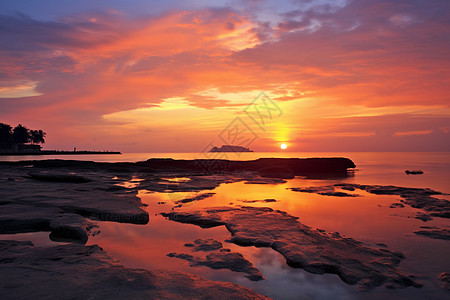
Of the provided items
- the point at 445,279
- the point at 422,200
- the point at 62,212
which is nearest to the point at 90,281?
the point at 62,212

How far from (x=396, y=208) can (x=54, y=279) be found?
1319cm

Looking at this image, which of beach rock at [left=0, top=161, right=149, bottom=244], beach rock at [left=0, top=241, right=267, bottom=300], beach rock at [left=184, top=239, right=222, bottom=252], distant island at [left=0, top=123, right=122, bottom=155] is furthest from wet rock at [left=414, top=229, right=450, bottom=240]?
distant island at [left=0, top=123, right=122, bottom=155]

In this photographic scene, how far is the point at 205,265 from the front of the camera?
5.61 meters

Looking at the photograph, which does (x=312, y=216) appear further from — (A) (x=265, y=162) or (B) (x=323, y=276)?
(A) (x=265, y=162)

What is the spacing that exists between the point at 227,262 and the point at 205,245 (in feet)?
4.11

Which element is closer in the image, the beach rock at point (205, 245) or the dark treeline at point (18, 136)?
the beach rock at point (205, 245)

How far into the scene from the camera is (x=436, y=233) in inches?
319

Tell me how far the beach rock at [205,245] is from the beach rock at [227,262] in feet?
1.50

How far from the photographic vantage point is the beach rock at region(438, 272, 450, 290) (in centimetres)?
477

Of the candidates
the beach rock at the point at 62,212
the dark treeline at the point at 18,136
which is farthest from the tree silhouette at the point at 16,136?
the beach rock at the point at 62,212

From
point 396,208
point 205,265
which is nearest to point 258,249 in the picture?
point 205,265

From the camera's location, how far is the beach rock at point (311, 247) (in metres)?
5.12

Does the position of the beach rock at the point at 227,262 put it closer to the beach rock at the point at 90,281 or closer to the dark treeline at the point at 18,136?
the beach rock at the point at 90,281

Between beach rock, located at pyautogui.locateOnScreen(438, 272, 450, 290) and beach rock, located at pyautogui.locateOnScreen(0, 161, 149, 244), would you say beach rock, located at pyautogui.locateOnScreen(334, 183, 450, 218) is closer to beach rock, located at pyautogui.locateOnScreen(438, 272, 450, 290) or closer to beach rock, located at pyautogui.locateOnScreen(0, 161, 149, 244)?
beach rock, located at pyautogui.locateOnScreen(438, 272, 450, 290)
